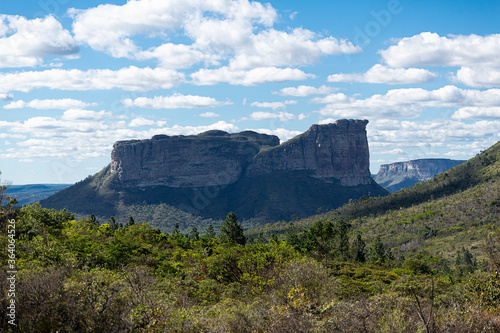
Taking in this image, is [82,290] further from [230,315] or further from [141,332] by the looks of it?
[230,315]

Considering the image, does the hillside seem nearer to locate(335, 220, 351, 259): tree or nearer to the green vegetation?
the green vegetation

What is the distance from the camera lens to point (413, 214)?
14525 centimetres

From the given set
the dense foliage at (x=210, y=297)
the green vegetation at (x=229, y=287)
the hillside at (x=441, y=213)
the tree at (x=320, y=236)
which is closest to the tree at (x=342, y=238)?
the green vegetation at (x=229, y=287)

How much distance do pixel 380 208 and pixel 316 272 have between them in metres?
149

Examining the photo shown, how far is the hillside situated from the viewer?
108688mm

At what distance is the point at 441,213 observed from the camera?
440 ft

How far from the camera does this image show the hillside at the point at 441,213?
109 meters

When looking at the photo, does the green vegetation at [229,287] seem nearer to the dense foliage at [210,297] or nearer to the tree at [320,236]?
the dense foliage at [210,297]

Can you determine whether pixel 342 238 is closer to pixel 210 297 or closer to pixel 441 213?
pixel 441 213

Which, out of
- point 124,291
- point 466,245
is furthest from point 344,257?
point 124,291

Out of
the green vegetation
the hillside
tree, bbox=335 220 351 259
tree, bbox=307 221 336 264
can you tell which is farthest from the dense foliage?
the hillside

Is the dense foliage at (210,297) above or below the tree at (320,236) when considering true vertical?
above

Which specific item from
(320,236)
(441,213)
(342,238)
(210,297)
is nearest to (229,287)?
(210,297)

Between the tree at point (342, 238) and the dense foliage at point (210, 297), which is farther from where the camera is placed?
the tree at point (342, 238)
